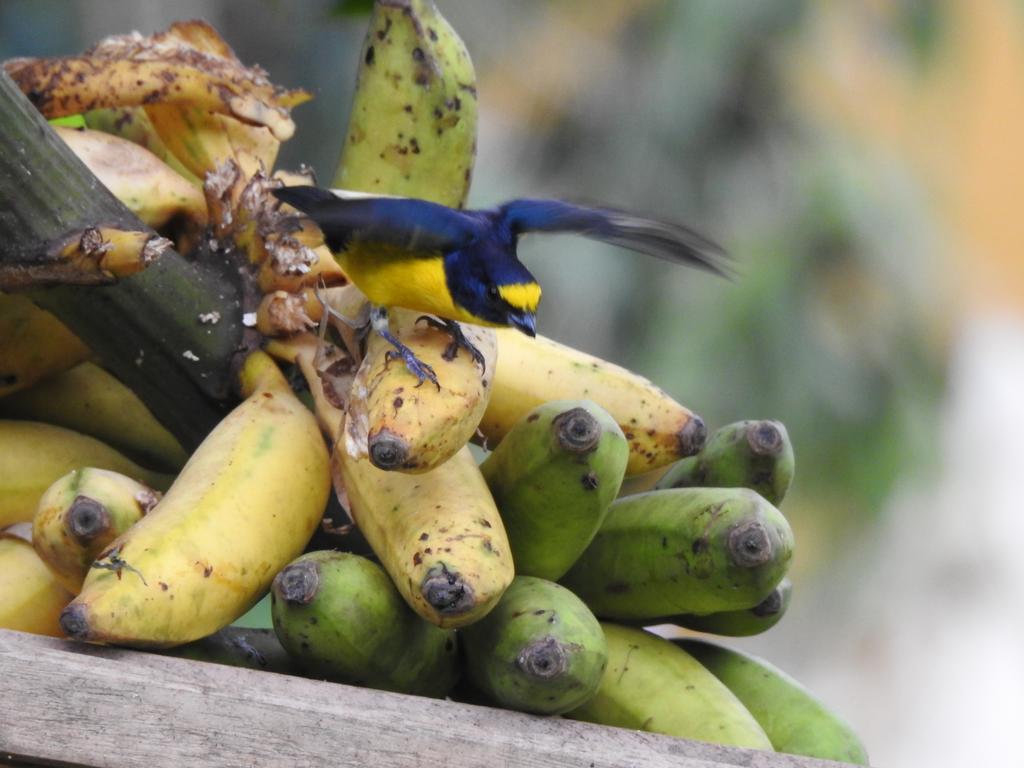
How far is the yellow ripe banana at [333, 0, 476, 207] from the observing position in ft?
4.56

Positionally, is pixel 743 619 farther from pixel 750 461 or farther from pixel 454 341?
pixel 454 341

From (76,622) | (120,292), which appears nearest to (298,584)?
(76,622)

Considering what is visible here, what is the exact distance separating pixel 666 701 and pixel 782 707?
178 mm

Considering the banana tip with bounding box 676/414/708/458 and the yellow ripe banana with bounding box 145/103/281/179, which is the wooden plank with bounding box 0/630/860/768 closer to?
the banana tip with bounding box 676/414/708/458

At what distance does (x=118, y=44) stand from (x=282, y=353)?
42cm

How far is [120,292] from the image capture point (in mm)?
1295

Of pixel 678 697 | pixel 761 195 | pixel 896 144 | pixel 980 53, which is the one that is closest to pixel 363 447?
pixel 678 697

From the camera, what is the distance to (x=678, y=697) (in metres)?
1.21

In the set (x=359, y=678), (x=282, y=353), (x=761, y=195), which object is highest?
(x=282, y=353)

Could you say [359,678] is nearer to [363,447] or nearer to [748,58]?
[363,447]

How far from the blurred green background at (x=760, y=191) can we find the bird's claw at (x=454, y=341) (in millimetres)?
4421

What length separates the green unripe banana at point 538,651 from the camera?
1.03 metres

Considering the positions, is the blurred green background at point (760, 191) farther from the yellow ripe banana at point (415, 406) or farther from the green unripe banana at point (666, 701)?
the yellow ripe banana at point (415, 406)

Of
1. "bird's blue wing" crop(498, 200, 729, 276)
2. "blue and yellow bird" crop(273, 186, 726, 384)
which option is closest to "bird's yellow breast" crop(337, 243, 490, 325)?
"blue and yellow bird" crop(273, 186, 726, 384)
